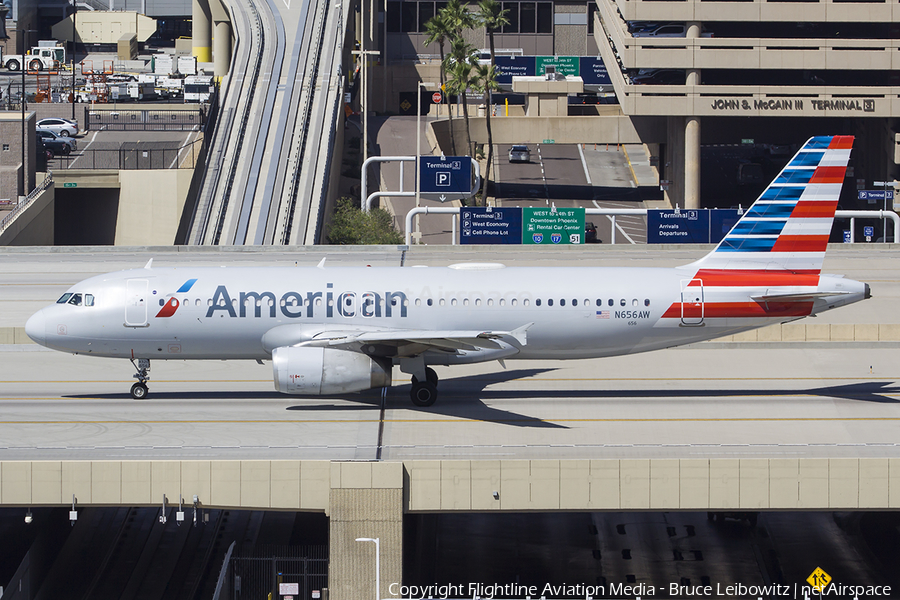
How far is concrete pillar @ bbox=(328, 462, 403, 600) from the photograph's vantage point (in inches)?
1174

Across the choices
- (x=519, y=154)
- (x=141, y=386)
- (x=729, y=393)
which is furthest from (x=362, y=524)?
(x=519, y=154)

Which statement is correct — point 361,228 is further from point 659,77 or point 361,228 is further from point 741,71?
point 741,71

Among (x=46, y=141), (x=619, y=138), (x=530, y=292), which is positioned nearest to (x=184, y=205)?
(x=46, y=141)

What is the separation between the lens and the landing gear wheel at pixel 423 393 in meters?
37.8

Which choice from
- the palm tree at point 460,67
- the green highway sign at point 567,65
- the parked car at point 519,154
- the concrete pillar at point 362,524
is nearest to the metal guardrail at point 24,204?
the palm tree at point 460,67

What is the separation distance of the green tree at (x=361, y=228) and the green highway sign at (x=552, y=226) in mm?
13245

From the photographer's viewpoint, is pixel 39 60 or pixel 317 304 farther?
pixel 39 60

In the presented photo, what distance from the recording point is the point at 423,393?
124 feet

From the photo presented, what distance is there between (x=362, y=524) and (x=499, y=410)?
29.8ft

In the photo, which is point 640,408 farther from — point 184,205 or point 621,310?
point 184,205

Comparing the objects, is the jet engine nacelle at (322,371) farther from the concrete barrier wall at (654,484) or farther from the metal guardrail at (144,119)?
the metal guardrail at (144,119)

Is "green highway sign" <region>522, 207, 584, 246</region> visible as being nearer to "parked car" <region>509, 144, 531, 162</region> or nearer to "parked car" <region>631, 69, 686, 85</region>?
"parked car" <region>631, 69, 686, 85</region>

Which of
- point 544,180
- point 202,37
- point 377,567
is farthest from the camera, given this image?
point 202,37

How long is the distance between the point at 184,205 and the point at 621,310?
5178 cm
